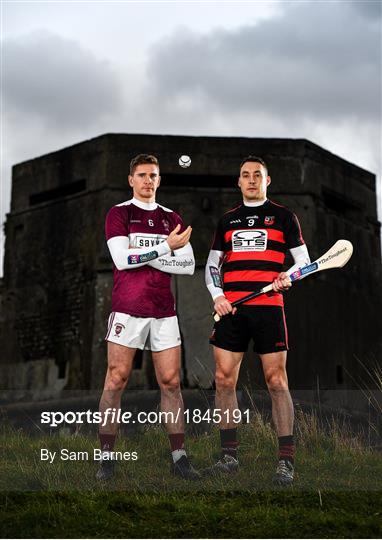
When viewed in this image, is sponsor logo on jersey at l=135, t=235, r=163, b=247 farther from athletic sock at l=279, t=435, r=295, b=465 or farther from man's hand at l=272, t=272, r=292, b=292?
athletic sock at l=279, t=435, r=295, b=465

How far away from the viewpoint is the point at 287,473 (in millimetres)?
5387

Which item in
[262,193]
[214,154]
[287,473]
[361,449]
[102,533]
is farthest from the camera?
[214,154]

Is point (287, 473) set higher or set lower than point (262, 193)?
lower

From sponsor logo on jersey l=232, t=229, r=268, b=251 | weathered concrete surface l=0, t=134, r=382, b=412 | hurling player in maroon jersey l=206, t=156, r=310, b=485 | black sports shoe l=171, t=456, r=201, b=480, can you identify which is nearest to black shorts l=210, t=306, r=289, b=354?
hurling player in maroon jersey l=206, t=156, r=310, b=485

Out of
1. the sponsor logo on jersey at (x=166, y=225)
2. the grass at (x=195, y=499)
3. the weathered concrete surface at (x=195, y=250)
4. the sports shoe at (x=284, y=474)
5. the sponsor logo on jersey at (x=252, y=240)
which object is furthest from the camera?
the weathered concrete surface at (x=195, y=250)

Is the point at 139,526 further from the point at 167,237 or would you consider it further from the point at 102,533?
the point at 167,237

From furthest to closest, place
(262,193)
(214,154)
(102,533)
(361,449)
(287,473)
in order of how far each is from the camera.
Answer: (214,154)
(361,449)
(262,193)
(287,473)
(102,533)

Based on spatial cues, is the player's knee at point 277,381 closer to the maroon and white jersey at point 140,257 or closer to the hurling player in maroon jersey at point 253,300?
the hurling player in maroon jersey at point 253,300

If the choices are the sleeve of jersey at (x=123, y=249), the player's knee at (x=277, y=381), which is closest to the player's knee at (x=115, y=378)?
the sleeve of jersey at (x=123, y=249)

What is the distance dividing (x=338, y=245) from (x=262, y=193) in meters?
0.64

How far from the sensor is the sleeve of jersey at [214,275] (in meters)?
5.63

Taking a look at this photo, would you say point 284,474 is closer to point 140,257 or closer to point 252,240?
point 252,240

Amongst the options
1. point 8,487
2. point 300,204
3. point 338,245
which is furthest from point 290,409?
point 300,204

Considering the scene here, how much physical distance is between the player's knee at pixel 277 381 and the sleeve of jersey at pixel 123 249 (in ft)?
3.47
